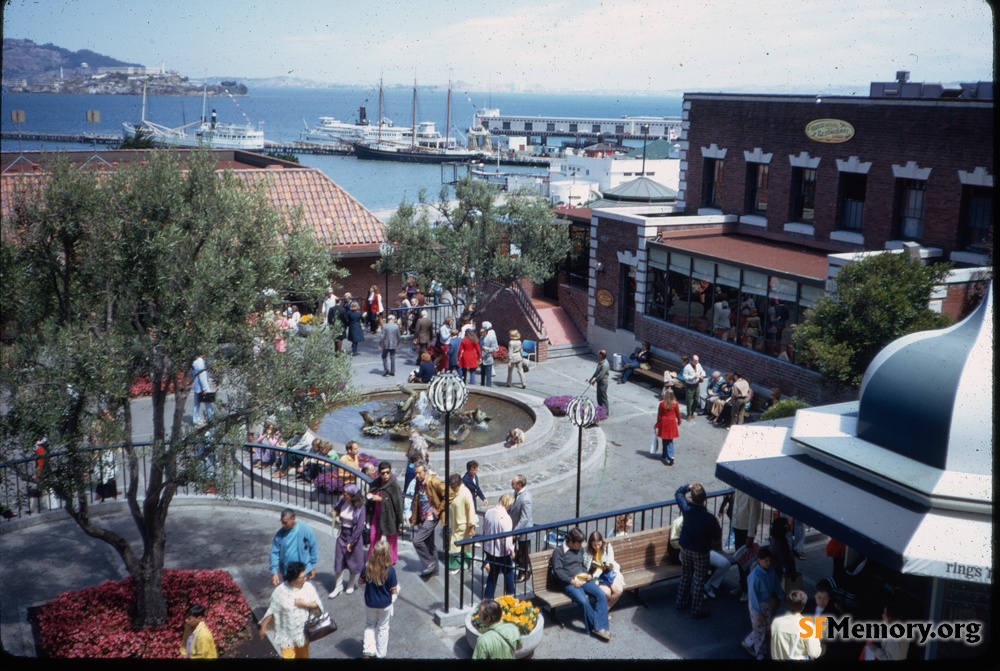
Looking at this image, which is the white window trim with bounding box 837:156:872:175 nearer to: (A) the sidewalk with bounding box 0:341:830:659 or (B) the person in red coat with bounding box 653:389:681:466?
(B) the person in red coat with bounding box 653:389:681:466

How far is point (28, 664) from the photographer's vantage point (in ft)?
32.0

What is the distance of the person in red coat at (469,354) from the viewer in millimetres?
23141

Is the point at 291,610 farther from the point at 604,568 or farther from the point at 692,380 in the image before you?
the point at 692,380

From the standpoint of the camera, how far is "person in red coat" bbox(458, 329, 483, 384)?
23.1 metres

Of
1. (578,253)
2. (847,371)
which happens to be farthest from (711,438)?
(578,253)

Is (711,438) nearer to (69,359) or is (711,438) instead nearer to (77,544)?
(77,544)

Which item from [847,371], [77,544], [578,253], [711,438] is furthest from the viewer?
[578,253]

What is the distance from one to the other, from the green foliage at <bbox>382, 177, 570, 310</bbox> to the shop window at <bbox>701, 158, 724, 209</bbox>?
548 cm

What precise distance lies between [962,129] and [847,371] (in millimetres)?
9161

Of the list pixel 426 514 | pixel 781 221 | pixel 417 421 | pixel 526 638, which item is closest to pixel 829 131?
pixel 781 221

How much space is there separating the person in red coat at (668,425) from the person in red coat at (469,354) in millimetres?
5998

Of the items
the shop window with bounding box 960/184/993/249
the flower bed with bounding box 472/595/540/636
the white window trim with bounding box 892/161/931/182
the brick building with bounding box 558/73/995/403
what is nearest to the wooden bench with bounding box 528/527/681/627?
the flower bed with bounding box 472/595/540/636

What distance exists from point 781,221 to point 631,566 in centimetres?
1709

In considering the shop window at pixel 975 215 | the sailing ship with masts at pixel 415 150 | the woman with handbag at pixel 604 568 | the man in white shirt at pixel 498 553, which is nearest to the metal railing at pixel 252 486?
the man in white shirt at pixel 498 553
